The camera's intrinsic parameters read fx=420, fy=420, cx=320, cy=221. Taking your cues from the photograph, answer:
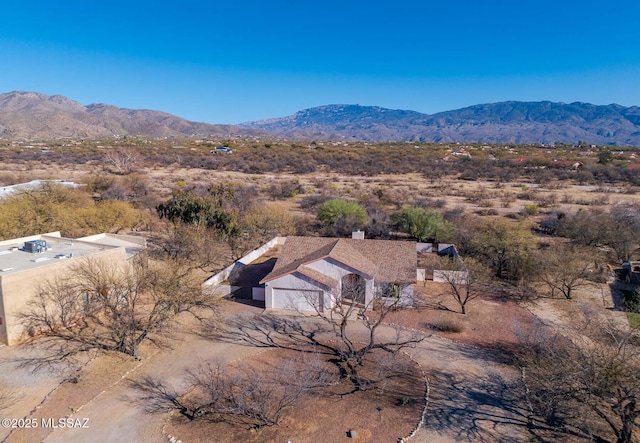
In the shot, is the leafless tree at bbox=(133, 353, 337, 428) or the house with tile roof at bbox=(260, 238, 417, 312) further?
the house with tile roof at bbox=(260, 238, 417, 312)

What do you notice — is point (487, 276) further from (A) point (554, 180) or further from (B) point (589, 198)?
(A) point (554, 180)

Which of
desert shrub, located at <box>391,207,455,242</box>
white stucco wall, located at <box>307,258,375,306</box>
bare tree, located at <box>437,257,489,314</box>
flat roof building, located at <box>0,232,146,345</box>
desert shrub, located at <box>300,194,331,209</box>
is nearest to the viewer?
flat roof building, located at <box>0,232,146,345</box>

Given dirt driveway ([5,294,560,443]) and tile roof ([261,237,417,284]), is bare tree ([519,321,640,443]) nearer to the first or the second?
dirt driveway ([5,294,560,443])

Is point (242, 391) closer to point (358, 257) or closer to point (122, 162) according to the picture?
point (358, 257)

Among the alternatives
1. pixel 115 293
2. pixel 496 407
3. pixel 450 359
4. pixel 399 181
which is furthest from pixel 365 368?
pixel 399 181

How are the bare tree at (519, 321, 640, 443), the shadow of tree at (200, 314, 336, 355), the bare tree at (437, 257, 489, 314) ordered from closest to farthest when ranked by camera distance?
the bare tree at (519, 321, 640, 443) < the shadow of tree at (200, 314, 336, 355) < the bare tree at (437, 257, 489, 314)

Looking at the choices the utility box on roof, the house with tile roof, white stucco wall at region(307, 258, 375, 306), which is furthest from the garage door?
the utility box on roof
